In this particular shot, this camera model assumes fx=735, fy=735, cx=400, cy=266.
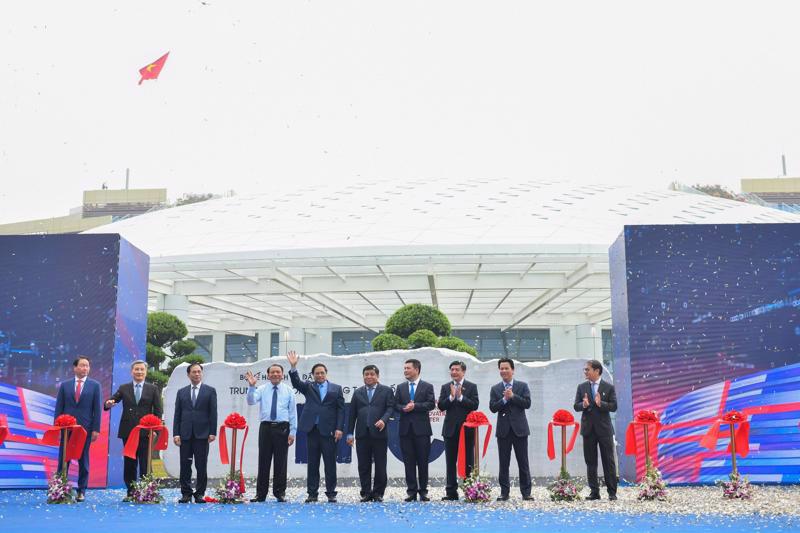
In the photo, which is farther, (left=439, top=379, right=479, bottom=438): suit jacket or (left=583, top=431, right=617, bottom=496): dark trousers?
(left=439, top=379, right=479, bottom=438): suit jacket

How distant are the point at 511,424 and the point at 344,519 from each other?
6.50ft

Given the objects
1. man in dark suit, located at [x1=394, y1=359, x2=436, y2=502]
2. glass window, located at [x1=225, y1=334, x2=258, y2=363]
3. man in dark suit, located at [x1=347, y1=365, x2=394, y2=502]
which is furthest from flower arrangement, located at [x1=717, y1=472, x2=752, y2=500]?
glass window, located at [x1=225, y1=334, x2=258, y2=363]

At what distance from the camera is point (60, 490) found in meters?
6.27

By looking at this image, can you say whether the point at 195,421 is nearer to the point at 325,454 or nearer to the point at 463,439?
the point at 325,454

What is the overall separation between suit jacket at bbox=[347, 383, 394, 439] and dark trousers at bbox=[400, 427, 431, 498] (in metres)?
0.22

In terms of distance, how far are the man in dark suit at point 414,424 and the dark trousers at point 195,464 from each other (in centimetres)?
177

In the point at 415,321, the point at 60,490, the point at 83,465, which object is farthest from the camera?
the point at 415,321

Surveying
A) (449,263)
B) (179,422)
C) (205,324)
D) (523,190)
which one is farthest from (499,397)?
(205,324)

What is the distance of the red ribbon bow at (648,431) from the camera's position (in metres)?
6.80

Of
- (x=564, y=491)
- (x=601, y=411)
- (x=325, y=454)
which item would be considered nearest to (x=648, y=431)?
(x=601, y=411)

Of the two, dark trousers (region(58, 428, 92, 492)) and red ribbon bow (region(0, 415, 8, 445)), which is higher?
red ribbon bow (region(0, 415, 8, 445))

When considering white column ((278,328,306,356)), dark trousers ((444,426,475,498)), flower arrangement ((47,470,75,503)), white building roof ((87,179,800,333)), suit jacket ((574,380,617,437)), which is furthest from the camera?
white column ((278,328,306,356))

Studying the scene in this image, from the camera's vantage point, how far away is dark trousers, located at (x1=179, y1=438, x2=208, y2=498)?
648 centimetres

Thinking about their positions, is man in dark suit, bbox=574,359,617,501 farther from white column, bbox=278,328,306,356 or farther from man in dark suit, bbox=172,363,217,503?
white column, bbox=278,328,306,356
